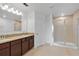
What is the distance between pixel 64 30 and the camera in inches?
298

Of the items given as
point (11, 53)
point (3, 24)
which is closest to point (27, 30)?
point (3, 24)

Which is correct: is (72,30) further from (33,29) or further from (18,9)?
(18,9)

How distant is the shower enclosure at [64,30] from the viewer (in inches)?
293

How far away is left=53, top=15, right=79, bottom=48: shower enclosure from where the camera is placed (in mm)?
7445

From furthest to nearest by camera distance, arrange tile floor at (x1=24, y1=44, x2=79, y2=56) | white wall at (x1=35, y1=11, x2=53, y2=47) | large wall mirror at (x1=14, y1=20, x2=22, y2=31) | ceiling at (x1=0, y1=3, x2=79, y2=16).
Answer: white wall at (x1=35, y1=11, x2=53, y2=47) < ceiling at (x1=0, y1=3, x2=79, y2=16) < large wall mirror at (x1=14, y1=20, x2=22, y2=31) < tile floor at (x1=24, y1=44, x2=79, y2=56)

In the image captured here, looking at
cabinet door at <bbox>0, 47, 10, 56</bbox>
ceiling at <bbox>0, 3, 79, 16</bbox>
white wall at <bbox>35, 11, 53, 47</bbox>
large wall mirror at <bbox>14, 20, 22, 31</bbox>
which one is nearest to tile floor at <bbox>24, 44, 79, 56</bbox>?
white wall at <bbox>35, 11, 53, 47</bbox>

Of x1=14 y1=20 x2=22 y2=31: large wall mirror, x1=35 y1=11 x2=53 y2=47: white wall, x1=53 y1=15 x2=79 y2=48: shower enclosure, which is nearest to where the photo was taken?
x1=14 y1=20 x2=22 y2=31: large wall mirror

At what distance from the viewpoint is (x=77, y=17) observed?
21.6 ft

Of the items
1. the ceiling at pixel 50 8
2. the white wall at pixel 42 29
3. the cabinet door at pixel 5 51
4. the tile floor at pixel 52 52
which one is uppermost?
the ceiling at pixel 50 8

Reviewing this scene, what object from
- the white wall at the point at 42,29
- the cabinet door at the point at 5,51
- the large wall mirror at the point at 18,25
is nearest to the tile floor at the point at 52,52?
the white wall at the point at 42,29

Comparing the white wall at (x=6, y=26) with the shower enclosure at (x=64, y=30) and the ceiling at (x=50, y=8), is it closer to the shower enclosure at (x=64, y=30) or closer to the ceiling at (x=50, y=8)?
the ceiling at (x=50, y=8)

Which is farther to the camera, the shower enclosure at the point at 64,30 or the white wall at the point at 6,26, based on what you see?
the shower enclosure at the point at 64,30

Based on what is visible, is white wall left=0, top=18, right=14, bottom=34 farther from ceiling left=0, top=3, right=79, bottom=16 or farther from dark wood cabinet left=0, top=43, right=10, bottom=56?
dark wood cabinet left=0, top=43, right=10, bottom=56

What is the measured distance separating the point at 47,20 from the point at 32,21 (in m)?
1.08
